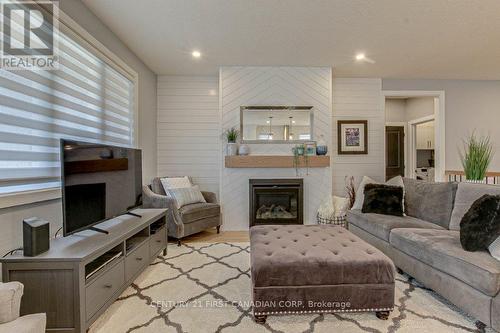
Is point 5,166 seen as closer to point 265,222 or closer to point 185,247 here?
point 185,247

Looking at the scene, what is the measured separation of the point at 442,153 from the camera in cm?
444

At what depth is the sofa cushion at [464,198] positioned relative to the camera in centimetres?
236

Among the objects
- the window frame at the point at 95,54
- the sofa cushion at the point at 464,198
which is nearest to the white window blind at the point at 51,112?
the window frame at the point at 95,54

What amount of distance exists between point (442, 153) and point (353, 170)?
1620mm

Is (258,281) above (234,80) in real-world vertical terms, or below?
below

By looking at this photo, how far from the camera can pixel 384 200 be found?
3094mm

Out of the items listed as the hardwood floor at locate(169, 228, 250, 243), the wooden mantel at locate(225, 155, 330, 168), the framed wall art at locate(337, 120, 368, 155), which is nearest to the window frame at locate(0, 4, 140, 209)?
the wooden mantel at locate(225, 155, 330, 168)

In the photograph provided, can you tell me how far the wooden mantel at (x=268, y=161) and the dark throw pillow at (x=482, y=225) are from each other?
2212mm

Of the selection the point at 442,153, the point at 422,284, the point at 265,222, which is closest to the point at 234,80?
the point at 265,222

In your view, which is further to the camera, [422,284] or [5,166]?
[422,284]

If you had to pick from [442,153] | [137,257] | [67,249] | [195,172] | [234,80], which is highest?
[234,80]

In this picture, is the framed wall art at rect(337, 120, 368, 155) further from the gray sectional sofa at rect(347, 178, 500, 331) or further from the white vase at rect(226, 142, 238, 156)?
the white vase at rect(226, 142, 238, 156)

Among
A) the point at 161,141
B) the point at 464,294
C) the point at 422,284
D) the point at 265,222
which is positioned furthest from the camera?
the point at 161,141

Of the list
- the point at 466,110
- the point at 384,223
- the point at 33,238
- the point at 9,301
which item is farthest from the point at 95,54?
the point at 466,110
